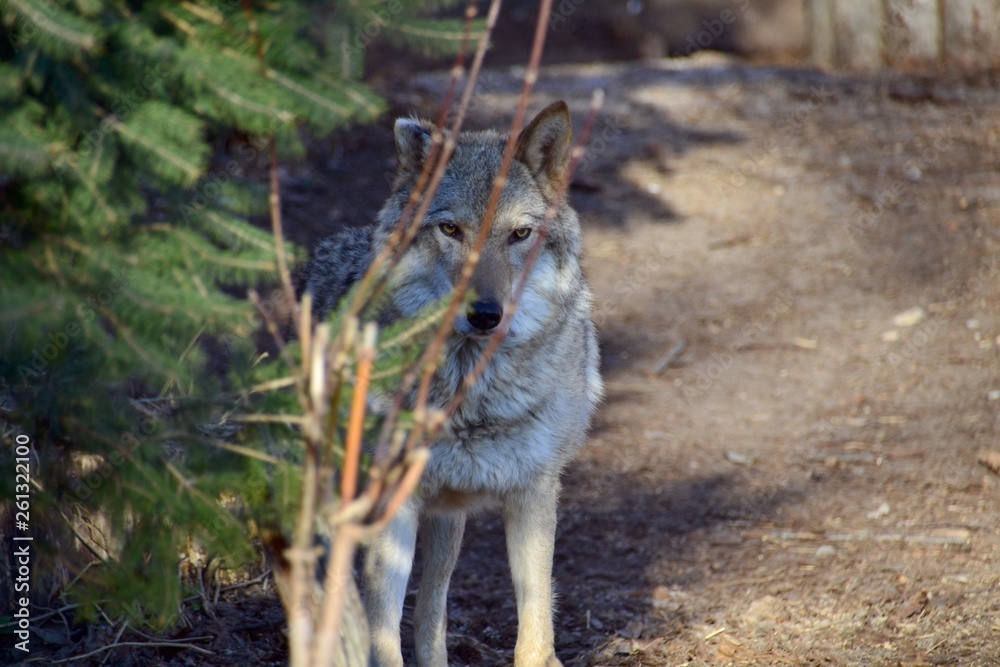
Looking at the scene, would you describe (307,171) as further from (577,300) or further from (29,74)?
(29,74)

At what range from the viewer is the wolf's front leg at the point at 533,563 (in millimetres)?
4102

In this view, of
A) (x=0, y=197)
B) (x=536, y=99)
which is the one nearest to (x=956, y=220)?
(x=536, y=99)

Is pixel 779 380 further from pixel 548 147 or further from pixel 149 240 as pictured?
pixel 149 240

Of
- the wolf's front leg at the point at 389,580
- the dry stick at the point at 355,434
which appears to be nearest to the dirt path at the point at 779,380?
the wolf's front leg at the point at 389,580

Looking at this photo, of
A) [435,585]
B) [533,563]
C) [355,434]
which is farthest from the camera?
[435,585]

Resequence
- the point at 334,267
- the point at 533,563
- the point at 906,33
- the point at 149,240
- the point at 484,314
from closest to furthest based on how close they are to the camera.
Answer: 1. the point at 149,240
2. the point at 484,314
3. the point at 533,563
4. the point at 334,267
5. the point at 906,33

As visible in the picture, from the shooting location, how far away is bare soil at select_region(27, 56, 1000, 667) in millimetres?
4633

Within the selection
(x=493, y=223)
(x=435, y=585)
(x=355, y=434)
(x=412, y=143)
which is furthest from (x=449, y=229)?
(x=355, y=434)

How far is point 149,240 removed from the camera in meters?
2.60

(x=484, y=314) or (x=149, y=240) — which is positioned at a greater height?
(x=149, y=240)

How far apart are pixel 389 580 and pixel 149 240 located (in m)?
1.97

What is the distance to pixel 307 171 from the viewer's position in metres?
9.75

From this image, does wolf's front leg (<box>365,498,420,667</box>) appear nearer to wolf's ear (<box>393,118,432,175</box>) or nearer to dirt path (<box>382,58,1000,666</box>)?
dirt path (<box>382,58,1000,666</box>)

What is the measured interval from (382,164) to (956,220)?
5673 mm
